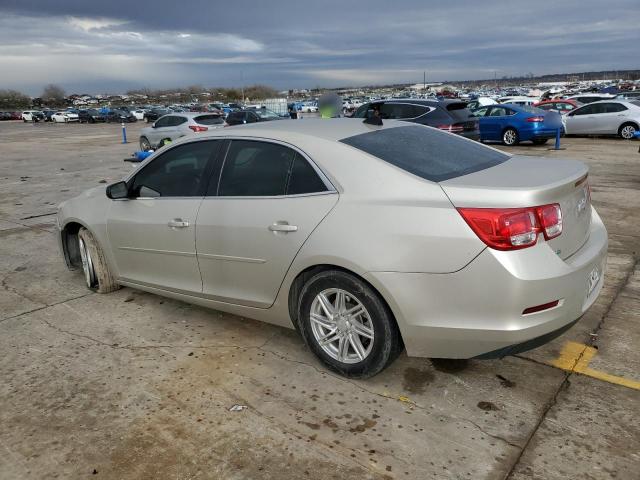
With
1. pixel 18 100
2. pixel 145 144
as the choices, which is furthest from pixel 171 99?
pixel 145 144

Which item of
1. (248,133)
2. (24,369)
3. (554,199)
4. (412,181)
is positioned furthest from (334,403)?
(24,369)

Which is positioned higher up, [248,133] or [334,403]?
[248,133]

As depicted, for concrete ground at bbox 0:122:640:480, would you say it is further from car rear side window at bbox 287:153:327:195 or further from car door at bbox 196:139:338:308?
car rear side window at bbox 287:153:327:195

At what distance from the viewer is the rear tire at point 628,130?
17.9m

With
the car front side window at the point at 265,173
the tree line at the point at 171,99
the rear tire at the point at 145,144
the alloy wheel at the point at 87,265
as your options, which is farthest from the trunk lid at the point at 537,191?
the tree line at the point at 171,99

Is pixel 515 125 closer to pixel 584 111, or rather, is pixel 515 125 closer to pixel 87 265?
pixel 584 111

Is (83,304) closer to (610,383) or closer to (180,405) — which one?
(180,405)

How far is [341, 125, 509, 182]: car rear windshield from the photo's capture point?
319 cm

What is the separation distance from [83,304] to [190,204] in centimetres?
167

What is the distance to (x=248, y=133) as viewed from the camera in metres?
3.77

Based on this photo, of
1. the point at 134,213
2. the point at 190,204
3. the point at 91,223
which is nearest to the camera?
the point at 190,204

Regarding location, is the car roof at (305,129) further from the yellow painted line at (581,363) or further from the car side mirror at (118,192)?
the yellow painted line at (581,363)

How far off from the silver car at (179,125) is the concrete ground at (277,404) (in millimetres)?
13248

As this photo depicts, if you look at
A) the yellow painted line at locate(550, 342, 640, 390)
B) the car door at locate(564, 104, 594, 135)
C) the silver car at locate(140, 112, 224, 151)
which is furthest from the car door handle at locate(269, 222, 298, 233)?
the car door at locate(564, 104, 594, 135)
